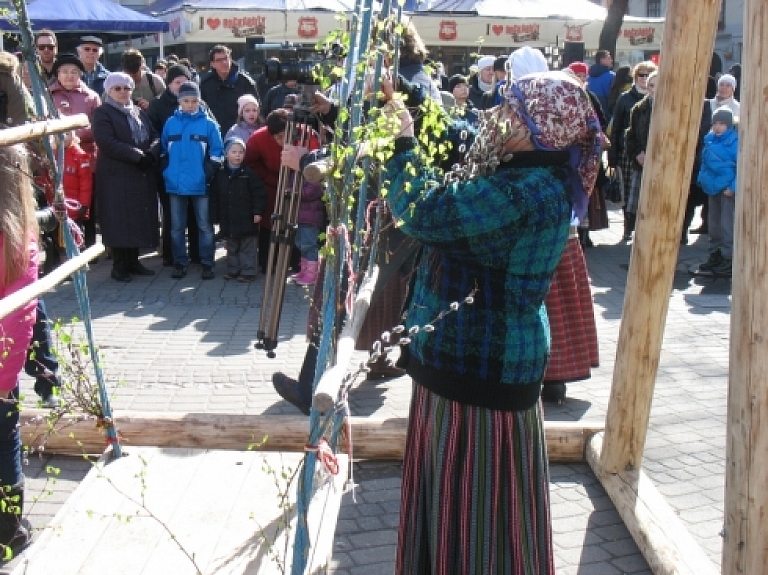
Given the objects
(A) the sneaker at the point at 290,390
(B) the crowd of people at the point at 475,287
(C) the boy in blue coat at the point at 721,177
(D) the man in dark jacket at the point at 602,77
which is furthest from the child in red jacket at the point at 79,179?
(D) the man in dark jacket at the point at 602,77

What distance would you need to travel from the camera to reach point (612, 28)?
56.5 ft

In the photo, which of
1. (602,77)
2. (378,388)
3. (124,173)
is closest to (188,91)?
(124,173)

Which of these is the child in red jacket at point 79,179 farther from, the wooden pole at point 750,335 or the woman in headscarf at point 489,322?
the wooden pole at point 750,335

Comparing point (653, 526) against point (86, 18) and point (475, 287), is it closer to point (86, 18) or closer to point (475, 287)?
point (475, 287)

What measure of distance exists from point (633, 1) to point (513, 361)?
39.8 m

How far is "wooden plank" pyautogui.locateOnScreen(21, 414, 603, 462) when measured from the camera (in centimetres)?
440

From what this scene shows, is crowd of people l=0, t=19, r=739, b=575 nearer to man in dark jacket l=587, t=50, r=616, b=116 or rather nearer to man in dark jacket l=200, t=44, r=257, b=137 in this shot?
man in dark jacket l=200, t=44, r=257, b=137

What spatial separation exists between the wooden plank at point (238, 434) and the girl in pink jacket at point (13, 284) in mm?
1012

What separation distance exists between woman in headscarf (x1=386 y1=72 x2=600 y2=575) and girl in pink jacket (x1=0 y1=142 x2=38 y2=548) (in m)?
1.24

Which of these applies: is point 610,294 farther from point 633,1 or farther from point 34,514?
point 633,1

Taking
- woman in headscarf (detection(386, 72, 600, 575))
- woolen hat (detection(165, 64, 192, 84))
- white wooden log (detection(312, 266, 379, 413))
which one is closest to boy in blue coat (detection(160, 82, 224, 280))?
woolen hat (detection(165, 64, 192, 84))

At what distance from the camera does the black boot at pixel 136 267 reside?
873 cm

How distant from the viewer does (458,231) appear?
8.18 ft

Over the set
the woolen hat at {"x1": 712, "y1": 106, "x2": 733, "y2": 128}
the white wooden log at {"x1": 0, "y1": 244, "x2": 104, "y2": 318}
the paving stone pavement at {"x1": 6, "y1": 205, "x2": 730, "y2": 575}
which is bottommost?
the paving stone pavement at {"x1": 6, "y1": 205, "x2": 730, "y2": 575}
